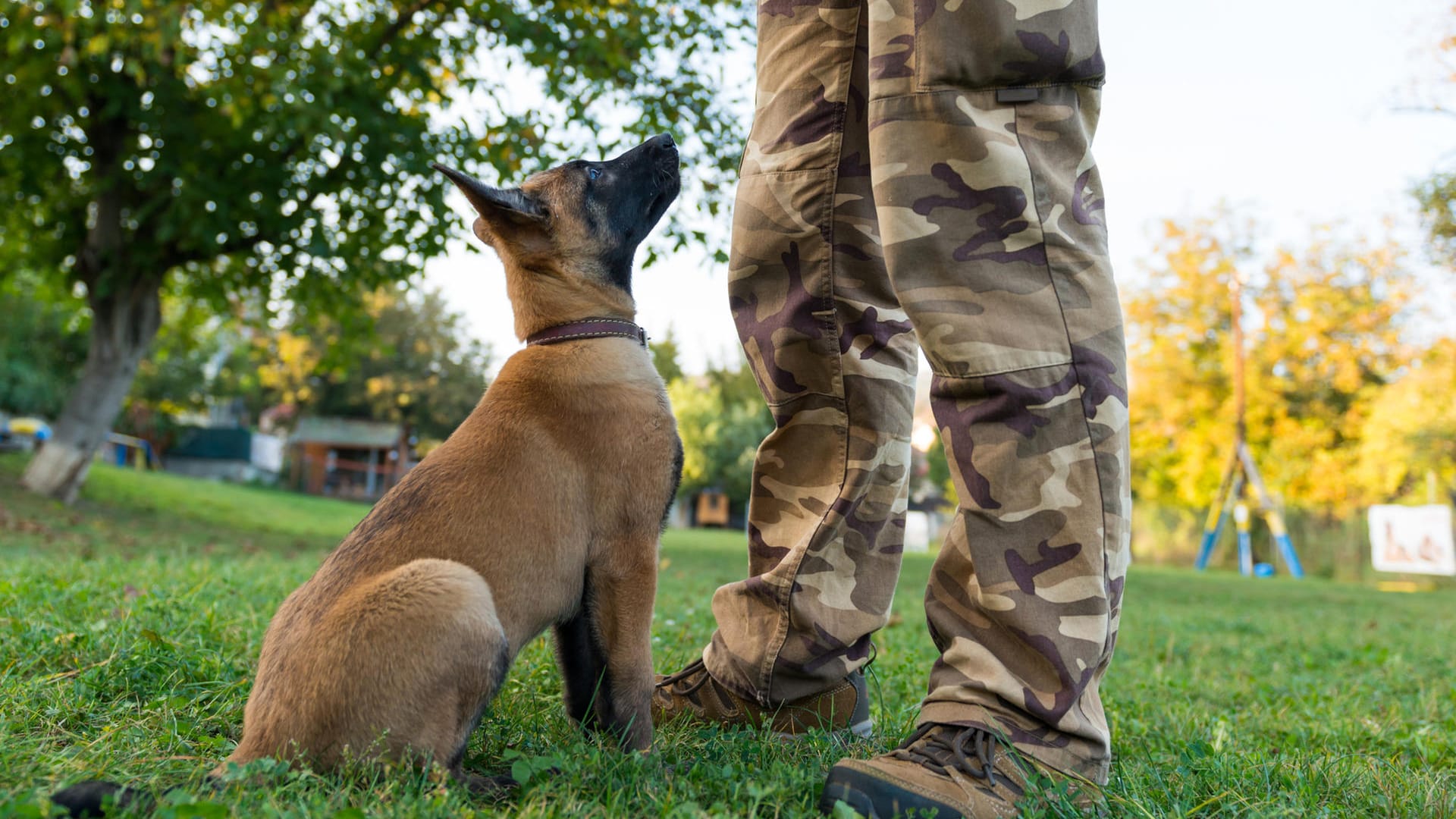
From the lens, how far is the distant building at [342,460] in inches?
1827

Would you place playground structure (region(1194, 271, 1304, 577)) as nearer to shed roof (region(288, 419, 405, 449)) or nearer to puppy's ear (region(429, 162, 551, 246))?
puppy's ear (region(429, 162, 551, 246))

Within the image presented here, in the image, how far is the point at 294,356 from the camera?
40.8 m

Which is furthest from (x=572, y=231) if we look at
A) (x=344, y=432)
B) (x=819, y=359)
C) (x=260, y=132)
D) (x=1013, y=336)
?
(x=344, y=432)

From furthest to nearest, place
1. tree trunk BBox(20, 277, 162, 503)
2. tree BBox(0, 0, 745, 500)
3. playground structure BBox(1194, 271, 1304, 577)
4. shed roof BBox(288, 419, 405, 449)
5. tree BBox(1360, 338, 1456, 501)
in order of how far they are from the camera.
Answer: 1. shed roof BBox(288, 419, 405, 449)
2. playground structure BBox(1194, 271, 1304, 577)
3. tree BBox(1360, 338, 1456, 501)
4. tree trunk BBox(20, 277, 162, 503)
5. tree BBox(0, 0, 745, 500)

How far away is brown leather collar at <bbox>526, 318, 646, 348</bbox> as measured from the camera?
2.72 m

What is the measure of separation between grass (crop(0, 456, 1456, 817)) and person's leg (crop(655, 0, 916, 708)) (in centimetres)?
28

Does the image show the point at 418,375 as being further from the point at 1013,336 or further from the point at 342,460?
the point at 1013,336

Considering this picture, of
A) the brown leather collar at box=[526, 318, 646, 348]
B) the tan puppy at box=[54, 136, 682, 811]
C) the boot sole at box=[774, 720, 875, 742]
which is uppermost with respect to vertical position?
the brown leather collar at box=[526, 318, 646, 348]

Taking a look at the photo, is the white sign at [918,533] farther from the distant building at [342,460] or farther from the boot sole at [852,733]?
the boot sole at [852,733]

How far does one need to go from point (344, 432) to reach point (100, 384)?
34732 mm

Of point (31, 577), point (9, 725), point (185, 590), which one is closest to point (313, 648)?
point (9, 725)

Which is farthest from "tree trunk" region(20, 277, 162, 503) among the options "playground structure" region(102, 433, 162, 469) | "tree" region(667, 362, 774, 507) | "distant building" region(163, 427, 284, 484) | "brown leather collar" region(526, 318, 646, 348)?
"distant building" region(163, 427, 284, 484)

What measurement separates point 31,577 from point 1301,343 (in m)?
34.9


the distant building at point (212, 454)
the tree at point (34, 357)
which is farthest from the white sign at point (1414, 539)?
the distant building at point (212, 454)
